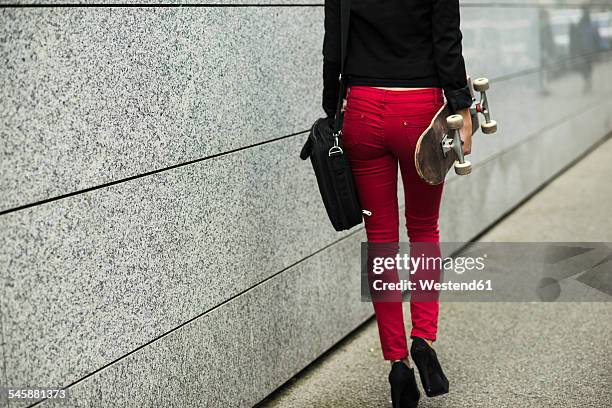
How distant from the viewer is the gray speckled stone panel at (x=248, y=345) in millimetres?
3398

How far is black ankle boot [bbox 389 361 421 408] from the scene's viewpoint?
3885 mm

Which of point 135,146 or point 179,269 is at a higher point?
point 135,146

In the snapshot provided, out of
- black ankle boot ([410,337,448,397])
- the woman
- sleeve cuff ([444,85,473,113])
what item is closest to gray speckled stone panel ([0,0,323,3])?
the woman

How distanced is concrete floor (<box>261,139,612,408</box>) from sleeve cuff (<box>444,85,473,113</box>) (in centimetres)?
130

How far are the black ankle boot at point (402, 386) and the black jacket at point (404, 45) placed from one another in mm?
1016

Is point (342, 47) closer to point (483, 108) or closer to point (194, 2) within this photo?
point (194, 2)

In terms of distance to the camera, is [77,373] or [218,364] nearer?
[77,373]

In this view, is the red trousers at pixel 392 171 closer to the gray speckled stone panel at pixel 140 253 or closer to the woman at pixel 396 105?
the woman at pixel 396 105

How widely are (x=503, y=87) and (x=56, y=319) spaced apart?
221 inches

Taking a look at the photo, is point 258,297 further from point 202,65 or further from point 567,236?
point 567,236

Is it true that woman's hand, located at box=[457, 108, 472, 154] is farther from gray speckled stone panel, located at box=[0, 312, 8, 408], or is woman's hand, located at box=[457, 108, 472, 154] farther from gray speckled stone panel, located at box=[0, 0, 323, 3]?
gray speckled stone panel, located at box=[0, 312, 8, 408]

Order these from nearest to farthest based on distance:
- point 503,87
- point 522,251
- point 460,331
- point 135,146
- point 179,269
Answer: point 135,146
point 179,269
point 460,331
point 522,251
point 503,87

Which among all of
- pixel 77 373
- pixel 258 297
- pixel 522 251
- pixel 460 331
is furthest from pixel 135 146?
pixel 522 251

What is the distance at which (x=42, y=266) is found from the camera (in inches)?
116
